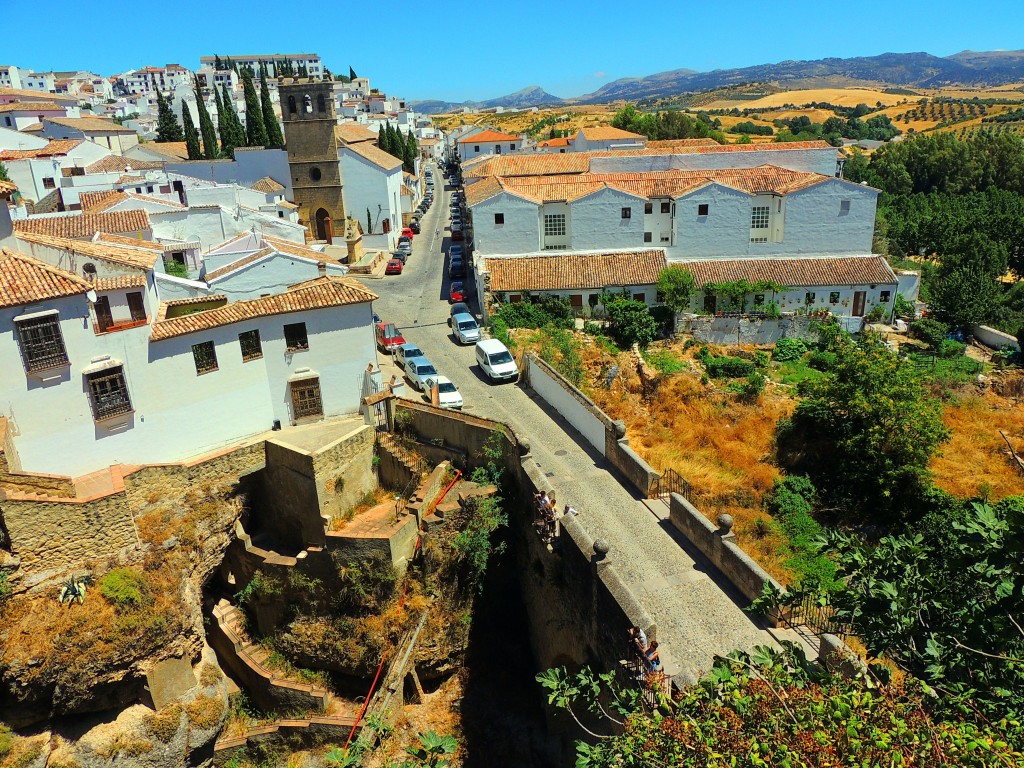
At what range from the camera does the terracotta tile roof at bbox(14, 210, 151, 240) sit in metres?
31.9

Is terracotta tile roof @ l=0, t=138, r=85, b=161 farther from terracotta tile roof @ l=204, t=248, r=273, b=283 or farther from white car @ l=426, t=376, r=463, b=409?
white car @ l=426, t=376, r=463, b=409

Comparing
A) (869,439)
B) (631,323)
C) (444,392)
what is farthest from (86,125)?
(869,439)

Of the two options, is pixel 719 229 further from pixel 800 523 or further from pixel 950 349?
pixel 800 523

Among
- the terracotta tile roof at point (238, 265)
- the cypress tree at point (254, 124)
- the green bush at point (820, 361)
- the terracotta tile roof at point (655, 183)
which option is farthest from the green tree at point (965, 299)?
the cypress tree at point (254, 124)

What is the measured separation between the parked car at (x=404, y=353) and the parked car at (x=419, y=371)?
0.41 meters

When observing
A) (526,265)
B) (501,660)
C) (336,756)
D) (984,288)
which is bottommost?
(501,660)

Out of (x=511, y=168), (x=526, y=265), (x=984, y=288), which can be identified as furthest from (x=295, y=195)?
(x=984, y=288)

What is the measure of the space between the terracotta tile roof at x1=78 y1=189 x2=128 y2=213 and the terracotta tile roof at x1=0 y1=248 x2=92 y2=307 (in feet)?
62.2

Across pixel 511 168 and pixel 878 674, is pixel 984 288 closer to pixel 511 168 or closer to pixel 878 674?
pixel 511 168

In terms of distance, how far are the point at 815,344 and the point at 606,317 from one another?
10.9 m

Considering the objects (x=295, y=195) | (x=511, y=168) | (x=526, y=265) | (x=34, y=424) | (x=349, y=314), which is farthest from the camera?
(x=295, y=195)

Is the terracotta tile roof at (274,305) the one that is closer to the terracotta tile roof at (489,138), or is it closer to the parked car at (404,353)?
the parked car at (404,353)

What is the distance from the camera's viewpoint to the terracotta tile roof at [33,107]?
3061 inches

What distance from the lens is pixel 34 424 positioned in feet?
66.8
